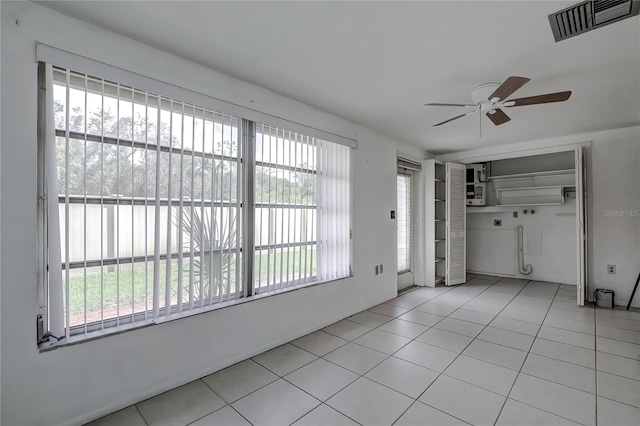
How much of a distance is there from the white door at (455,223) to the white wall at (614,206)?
5.35ft

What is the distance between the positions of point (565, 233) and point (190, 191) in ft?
20.9

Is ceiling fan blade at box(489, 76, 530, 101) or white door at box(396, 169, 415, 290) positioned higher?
ceiling fan blade at box(489, 76, 530, 101)

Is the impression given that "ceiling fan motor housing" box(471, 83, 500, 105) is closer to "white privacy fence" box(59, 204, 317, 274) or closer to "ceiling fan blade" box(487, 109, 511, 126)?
"ceiling fan blade" box(487, 109, 511, 126)

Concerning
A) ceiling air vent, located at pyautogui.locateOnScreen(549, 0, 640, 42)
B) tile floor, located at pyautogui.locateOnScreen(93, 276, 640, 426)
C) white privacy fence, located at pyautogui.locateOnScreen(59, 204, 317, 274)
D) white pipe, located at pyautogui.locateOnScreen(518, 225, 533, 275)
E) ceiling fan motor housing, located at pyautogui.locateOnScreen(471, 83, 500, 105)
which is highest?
ceiling air vent, located at pyautogui.locateOnScreen(549, 0, 640, 42)

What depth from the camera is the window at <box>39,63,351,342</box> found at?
1763 mm

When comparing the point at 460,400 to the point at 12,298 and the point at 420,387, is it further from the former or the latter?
the point at 12,298

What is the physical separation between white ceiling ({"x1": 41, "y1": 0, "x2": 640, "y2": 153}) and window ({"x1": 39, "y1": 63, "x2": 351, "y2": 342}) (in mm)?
443

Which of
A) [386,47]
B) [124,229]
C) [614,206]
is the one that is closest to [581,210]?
[614,206]

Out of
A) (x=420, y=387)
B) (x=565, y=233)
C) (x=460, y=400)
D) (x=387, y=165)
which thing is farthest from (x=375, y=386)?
(x=565, y=233)

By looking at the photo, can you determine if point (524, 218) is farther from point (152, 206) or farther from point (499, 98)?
point (152, 206)

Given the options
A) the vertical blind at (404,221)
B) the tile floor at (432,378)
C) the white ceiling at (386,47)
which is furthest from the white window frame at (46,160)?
the vertical blind at (404,221)

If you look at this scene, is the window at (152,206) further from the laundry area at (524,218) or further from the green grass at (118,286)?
the laundry area at (524,218)

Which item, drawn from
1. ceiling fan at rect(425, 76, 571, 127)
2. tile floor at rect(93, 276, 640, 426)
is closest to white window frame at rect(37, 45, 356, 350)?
tile floor at rect(93, 276, 640, 426)

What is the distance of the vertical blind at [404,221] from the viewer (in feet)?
16.6
